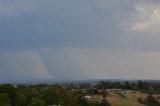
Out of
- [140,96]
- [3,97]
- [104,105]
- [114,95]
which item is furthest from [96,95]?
[3,97]

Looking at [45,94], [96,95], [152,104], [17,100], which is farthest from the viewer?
Result: [96,95]

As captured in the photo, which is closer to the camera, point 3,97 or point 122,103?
point 3,97

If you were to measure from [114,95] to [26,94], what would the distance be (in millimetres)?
68812

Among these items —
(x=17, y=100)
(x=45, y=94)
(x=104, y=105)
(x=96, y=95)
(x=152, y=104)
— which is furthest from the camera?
(x=96, y=95)

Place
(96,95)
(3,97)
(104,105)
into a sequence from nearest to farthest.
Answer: (3,97) < (104,105) < (96,95)

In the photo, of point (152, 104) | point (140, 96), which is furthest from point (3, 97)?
point (140, 96)

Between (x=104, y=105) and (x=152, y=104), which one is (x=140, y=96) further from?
(x=104, y=105)

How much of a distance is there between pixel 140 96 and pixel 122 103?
14576 mm

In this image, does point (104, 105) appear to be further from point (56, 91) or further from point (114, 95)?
point (114, 95)

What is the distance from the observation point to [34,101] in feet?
256

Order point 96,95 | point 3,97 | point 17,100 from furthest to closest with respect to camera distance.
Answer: point 96,95, point 17,100, point 3,97

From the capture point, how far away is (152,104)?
141875 millimetres

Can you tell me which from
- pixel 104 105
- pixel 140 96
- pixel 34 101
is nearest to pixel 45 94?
pixel 34 101

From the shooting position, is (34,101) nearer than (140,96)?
Yes
